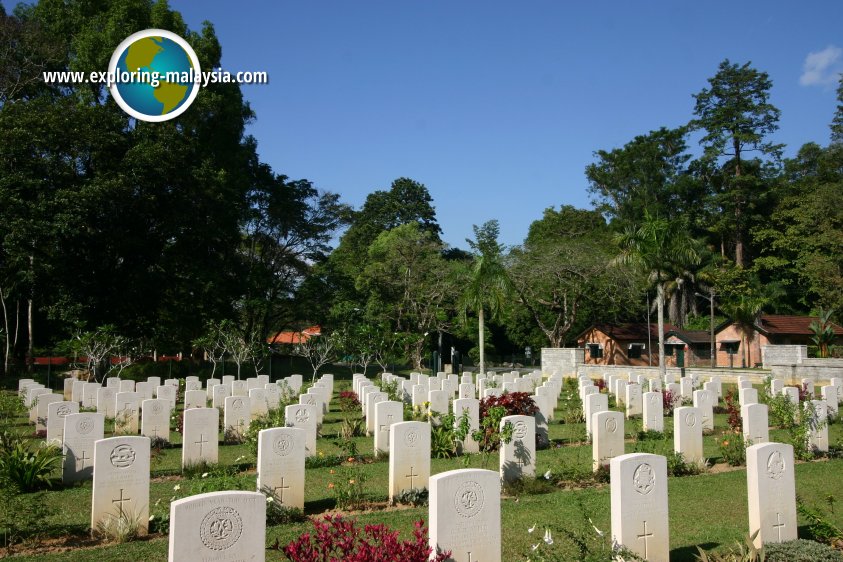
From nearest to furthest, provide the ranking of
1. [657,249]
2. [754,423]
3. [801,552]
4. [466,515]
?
[466,515]
[801,552]
[754,423]
[657,249]

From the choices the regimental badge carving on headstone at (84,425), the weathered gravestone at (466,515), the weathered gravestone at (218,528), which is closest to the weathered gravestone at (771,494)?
the weathered gravestone at (466,515)

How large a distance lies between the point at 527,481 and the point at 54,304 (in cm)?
2496

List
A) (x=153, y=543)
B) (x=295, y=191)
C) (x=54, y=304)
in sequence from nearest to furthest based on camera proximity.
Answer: (x=153, y=543), (x=54, y=304), (x=295, y=191)

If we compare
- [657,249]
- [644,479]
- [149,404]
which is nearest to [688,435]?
[644,479]

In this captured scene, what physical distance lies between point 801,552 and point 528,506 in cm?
336

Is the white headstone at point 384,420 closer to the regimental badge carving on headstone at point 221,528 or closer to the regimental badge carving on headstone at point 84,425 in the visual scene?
the regimental badge carving on headstone at point 84,425

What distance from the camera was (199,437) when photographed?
11.5m

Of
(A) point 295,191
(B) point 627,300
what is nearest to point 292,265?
(A) point 295,191

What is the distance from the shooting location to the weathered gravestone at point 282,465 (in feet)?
28.3

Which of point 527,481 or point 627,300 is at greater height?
point 627,300

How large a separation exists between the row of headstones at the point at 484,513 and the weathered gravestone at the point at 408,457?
2.74 meters

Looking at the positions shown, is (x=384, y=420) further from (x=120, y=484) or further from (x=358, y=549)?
(x=358, y=549)

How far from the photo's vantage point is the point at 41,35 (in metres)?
30.3

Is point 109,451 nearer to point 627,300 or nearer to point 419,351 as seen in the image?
point 419,351
